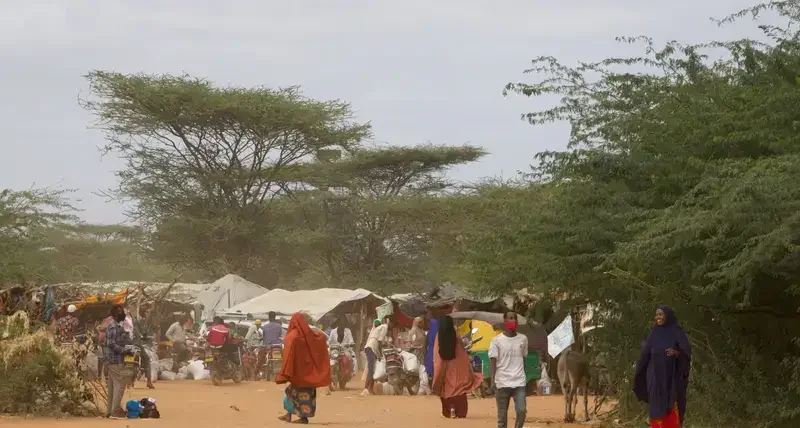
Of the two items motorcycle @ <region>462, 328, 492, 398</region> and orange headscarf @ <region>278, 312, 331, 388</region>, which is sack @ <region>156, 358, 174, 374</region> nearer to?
motorcycle @ <region>462, 328, 492, 398</region>

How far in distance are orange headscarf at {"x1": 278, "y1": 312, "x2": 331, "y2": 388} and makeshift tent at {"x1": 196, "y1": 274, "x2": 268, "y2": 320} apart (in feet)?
76.1

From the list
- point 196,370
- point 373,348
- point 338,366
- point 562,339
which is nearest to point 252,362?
point 196,370

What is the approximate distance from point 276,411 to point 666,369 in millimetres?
9406

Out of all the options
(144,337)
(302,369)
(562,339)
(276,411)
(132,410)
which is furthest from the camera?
(144,337)

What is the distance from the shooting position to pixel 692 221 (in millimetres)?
11781

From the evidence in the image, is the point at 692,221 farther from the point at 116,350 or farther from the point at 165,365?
the point at 165,365

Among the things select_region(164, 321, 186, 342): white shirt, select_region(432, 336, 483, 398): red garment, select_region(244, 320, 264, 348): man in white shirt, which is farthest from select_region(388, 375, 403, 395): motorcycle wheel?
select_region(164, 321, 186, 342): white shirt

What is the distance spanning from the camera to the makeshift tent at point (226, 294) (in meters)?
40.5

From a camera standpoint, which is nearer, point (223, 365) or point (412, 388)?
point (412, 388)

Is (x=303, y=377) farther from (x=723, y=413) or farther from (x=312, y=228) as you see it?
(x=312, y=228)

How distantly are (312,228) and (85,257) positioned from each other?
12.8 meters

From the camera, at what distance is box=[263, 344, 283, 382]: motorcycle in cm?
3044

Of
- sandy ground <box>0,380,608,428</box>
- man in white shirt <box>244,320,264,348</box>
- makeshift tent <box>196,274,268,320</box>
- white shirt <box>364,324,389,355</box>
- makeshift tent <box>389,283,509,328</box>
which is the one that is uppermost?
makeshift tent <box>196,274,268,320</box>

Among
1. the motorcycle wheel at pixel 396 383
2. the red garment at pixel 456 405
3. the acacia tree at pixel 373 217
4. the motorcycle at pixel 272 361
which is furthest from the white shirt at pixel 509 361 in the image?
the acacia tree at pixel 373 217
